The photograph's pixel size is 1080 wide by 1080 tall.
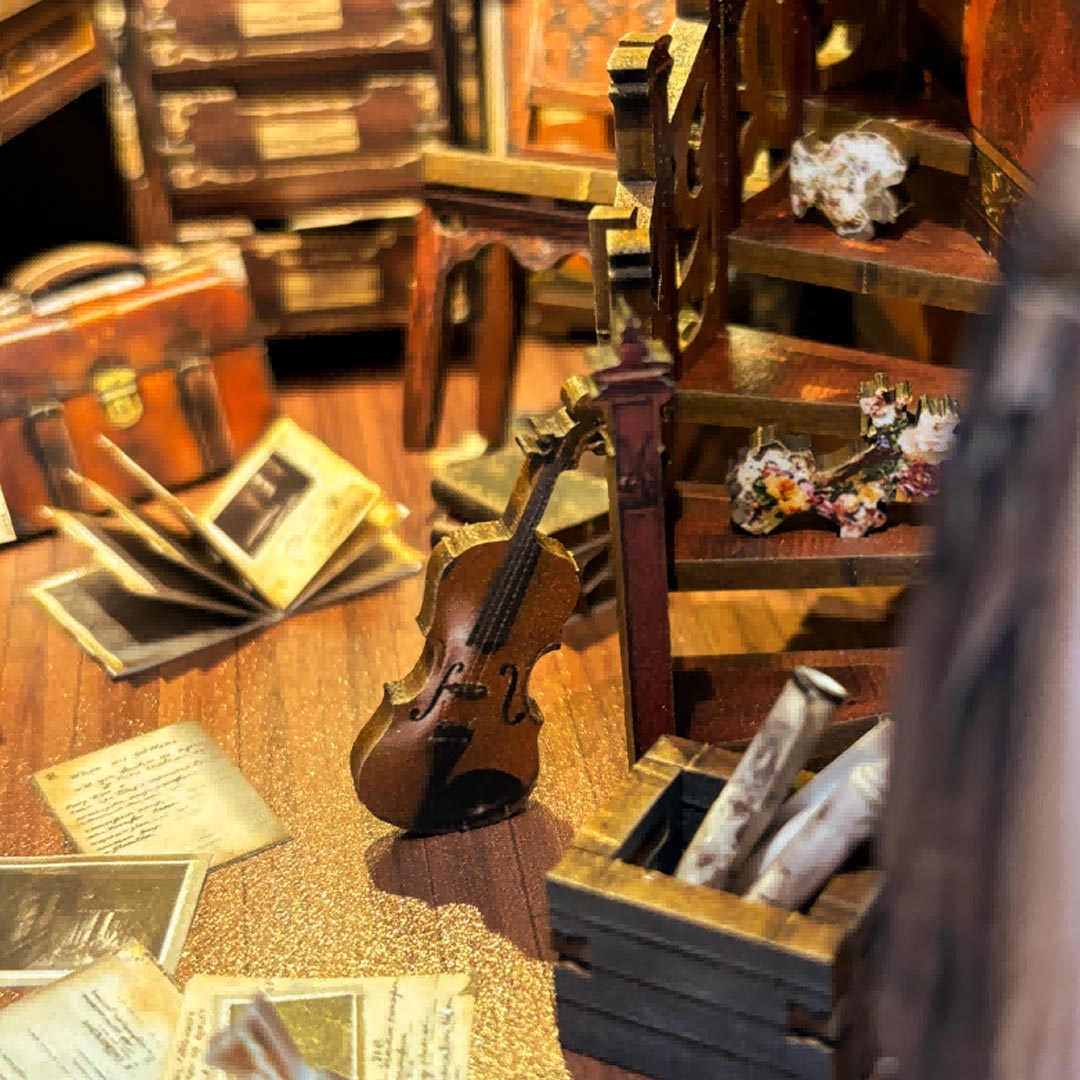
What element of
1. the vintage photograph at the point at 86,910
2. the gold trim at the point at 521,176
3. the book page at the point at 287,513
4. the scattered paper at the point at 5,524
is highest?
the gold trim at the point at 521,176

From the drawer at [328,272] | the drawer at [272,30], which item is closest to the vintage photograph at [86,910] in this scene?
the drawer at [328,272]

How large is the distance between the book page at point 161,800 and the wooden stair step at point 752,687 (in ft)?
2.01

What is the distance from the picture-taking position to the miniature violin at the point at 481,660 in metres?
1.95

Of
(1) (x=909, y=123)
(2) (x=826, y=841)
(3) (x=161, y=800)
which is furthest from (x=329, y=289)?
(2) (x=826, y=841)

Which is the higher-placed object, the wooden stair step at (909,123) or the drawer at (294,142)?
the wooden stair step at (909,123)

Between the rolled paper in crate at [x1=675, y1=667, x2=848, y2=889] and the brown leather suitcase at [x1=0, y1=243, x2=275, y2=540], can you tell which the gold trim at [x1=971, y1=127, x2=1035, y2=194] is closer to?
the rolled paper in crate at [x1=675, y1=667, x2=848, y2=889]

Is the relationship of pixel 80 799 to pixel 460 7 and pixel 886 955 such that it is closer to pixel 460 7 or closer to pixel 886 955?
pixel 886 955

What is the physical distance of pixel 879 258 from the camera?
7.74 ft

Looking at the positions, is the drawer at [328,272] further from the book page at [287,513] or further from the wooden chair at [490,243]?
the book page at [287,513]

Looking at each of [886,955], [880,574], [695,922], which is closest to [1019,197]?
[880,574]

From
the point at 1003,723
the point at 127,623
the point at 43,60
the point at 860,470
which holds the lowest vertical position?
the point at 127,623

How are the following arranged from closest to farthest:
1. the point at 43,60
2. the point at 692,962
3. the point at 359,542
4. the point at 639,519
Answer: the point at 692,962 → the point at 639,519 → the point at 359,542 → the point at 43,60

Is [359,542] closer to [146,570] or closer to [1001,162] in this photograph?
[146,570]

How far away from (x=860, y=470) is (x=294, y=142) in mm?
1713
